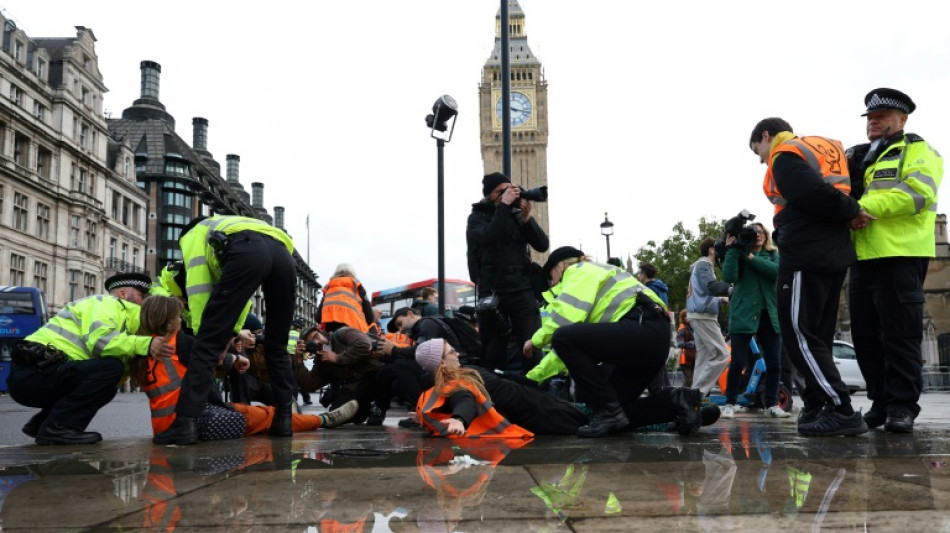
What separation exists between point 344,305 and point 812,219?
4.09m

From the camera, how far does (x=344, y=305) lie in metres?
7.23

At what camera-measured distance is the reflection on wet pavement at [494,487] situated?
2172mm

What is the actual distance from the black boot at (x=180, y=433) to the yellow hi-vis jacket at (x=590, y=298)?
6.84 feet

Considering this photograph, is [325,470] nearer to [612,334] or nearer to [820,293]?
[612,334]

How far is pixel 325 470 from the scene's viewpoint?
3199mm

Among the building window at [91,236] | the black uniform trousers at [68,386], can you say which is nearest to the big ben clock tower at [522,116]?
the building window at [91,236]

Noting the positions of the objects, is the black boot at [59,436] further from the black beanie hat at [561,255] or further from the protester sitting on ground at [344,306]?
the black beanie hat at [561,255]

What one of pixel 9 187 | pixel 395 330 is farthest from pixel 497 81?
pixel 395 330

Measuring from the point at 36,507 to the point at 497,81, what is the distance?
10202cm

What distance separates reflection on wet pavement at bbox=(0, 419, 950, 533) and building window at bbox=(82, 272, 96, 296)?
1993 inches

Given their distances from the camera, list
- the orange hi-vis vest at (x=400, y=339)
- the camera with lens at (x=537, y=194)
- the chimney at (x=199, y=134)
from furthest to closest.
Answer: the chimney at (x=199, y=134) → the orange hi-vis vest at (x=400, y=339) → the camera with lens at (x=537, y=194)

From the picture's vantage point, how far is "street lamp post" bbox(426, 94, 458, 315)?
1246 cm

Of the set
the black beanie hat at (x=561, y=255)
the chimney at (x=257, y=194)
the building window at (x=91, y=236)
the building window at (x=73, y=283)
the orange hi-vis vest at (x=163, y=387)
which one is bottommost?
the orange hi-vis vest at (x=163, y=387)

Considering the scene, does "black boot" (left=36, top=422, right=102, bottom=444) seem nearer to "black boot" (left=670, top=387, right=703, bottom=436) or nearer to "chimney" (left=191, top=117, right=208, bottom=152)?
"black boot" (left=670, top=387, right=703, bottom=436)
